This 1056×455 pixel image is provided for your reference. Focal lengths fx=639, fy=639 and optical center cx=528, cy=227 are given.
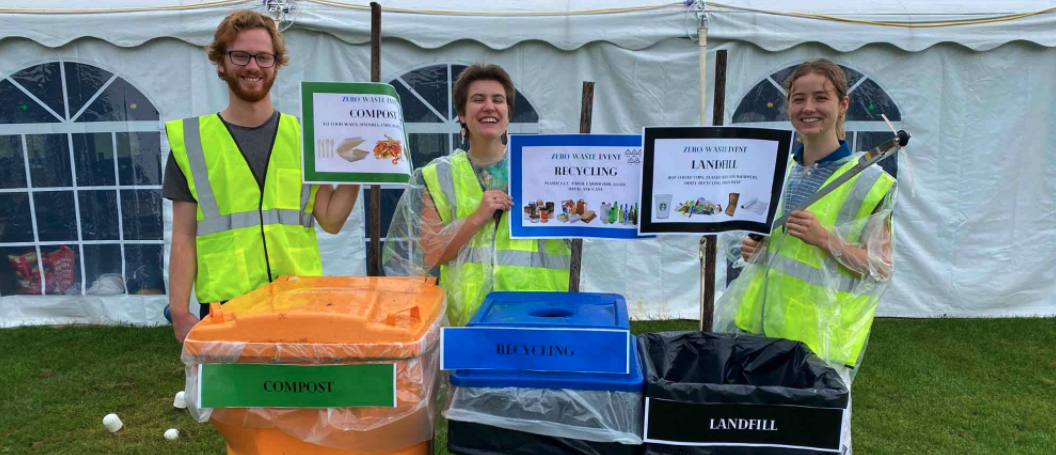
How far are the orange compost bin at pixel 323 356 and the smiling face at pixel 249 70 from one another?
1.93 ft

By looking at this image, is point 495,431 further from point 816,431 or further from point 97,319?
point 97,319

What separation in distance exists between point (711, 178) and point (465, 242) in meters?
0.73

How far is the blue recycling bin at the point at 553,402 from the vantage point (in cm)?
129

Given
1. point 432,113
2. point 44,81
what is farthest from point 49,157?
point 432,113

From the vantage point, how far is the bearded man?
1.69 metres

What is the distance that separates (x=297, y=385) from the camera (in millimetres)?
1307

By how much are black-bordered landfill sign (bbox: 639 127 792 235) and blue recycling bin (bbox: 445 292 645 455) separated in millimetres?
488

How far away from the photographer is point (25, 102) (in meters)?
4.25

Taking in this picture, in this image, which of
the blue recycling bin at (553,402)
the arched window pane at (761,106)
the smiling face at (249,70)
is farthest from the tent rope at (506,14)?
the blue recycling bin at (553,402)

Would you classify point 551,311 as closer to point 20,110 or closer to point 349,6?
point 349,6

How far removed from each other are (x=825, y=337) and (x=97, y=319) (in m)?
4.75

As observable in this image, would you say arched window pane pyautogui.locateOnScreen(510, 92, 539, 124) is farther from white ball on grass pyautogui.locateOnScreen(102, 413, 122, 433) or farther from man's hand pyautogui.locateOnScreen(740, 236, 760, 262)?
white ball on grass pyautogui.locateOnScreen(102, 413, 122, 433)

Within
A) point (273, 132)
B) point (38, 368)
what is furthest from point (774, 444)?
point (38, 368)

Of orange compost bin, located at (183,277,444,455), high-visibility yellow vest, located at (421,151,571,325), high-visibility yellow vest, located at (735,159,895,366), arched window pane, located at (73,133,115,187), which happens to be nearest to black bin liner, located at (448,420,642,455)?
orange compost bin, located at (183,277,444,455)
